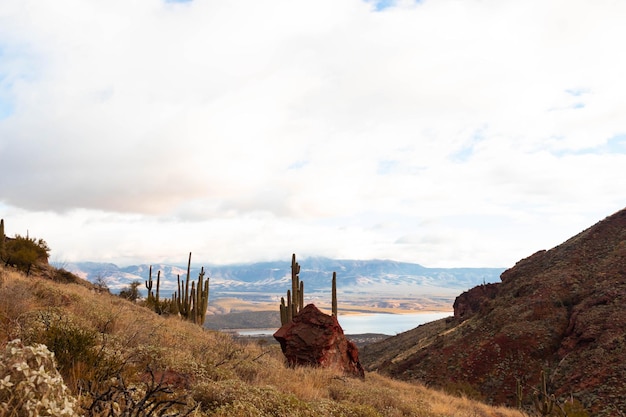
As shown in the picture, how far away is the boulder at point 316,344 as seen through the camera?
64.0 ft

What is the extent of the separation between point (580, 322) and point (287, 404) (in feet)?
103

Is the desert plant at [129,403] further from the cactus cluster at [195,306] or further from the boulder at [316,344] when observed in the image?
the cactus cluster at [195,306]

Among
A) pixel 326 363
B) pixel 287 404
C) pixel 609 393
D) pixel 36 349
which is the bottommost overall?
pixel 609 393

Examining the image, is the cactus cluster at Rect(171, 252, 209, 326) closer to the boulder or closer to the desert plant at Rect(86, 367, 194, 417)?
the boulder

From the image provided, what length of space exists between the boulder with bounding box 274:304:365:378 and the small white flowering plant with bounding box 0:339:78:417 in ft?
49.4

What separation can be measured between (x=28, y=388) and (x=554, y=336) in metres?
37.1

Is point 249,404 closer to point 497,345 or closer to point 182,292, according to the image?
point 497,345

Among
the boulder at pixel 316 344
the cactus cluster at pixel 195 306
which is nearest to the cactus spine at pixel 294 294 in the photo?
the boulder at pixel 316 344

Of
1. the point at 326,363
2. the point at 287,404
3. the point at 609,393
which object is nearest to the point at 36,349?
the point at 287,404

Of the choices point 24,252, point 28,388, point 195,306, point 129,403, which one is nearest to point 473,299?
point 195,306

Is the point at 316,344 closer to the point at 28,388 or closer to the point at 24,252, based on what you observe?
the point at 28,388

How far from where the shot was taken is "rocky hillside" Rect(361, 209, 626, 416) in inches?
1064

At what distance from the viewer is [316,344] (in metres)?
19.7

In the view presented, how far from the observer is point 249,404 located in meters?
7.24
